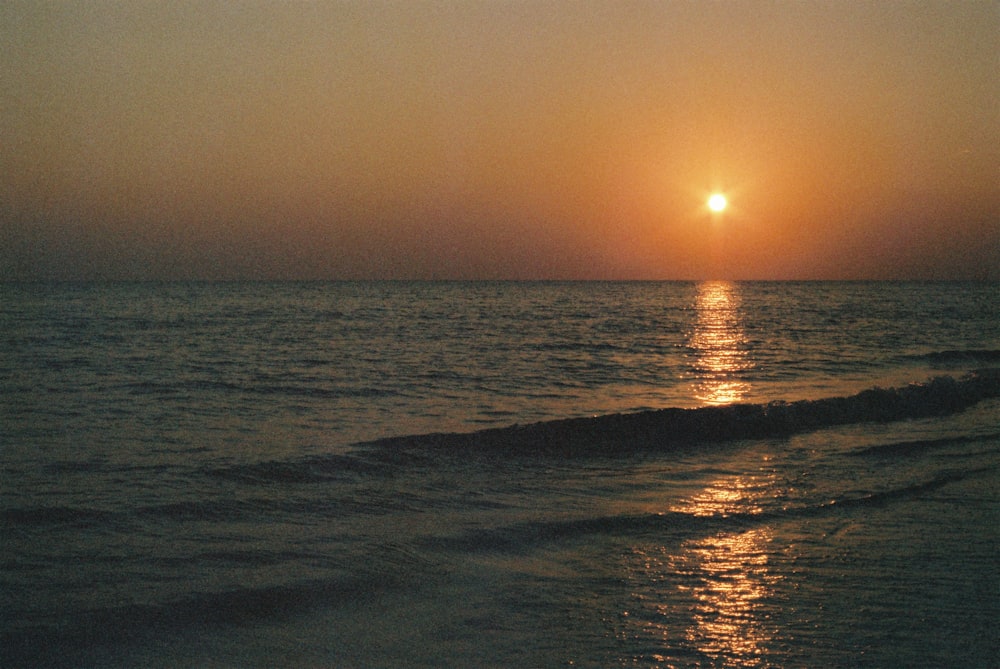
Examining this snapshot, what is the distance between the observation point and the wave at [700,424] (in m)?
11.8

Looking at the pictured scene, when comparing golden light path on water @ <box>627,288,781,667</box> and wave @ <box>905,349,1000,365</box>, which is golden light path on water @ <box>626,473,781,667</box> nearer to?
golden light path on water @ <box>627,288,781,667</box>

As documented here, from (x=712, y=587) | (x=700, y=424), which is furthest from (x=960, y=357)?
(x=712, y=587)

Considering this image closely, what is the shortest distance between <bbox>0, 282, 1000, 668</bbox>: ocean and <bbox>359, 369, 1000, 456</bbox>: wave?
0.21 ft

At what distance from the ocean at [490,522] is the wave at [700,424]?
63mm

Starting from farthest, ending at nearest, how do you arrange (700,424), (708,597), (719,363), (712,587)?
(719,363) < (700,424) < (712,587) < (708,597)

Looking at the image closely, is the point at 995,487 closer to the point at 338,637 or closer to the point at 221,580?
the point at 338,637

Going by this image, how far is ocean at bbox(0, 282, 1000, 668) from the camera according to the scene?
5.15 m

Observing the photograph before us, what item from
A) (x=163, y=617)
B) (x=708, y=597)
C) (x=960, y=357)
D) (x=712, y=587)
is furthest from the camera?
(x=960, y=357)

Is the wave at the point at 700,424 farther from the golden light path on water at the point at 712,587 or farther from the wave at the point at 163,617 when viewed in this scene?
the wave at the point at 163,617

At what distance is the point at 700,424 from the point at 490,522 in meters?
6.96

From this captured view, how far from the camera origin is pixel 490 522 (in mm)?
7852

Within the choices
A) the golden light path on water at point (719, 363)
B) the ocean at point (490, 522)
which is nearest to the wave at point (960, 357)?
the golden light path on water at point (719, 363)

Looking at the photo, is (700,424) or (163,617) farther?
(700,424)

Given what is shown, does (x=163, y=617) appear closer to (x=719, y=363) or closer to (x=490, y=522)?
(x=490, y=522)
